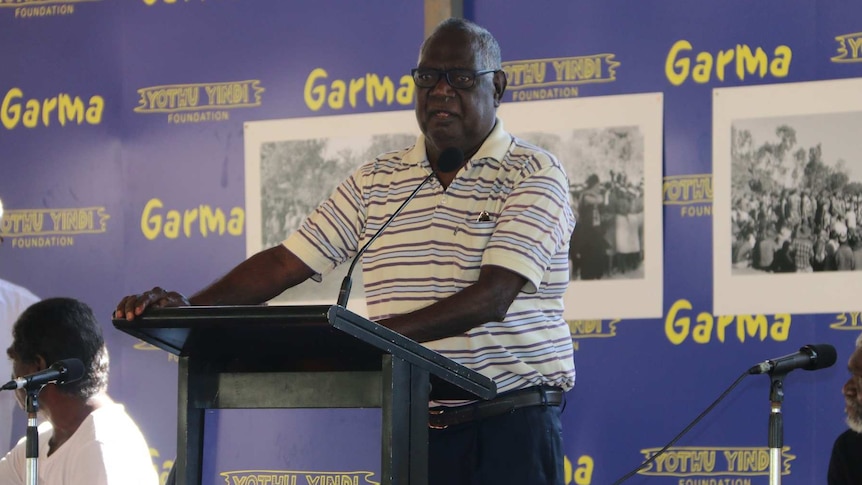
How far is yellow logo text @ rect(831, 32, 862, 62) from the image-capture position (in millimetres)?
3852

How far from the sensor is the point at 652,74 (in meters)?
4.04

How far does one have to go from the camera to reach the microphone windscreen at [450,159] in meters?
2.50

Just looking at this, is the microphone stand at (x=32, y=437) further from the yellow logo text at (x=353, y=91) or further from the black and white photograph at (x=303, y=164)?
the yellow logo text at (x=353, y=91)

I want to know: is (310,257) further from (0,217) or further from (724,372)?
(0,217)

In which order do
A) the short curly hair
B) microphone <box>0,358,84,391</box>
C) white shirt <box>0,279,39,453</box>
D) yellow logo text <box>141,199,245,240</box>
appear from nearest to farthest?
microphone <box>0,358,84,391</box>, the short curly hair, yellow logo text <box>141,199,245,240</box>, white shirt <box>0,279,39,453</box>

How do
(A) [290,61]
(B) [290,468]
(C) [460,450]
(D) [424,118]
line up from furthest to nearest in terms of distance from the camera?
(A) [290,61] → (D) [424,118] → (C) [460,450] → (B) [290,468]

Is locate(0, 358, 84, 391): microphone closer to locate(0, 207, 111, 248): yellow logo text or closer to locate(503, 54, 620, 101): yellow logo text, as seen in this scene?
locate(0, 207, 111, 248): yellow logo text

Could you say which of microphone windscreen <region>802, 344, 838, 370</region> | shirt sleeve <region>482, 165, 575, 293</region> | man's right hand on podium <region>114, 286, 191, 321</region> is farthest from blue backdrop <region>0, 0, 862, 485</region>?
man's right hand on podium <region>114, 286, 191, 321</region>

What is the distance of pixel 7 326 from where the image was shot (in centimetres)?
480

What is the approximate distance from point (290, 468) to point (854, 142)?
2.63 meters

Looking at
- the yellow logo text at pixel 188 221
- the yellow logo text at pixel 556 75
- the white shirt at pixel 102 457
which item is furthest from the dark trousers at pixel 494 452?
the yellow logo text at pixel 188 221

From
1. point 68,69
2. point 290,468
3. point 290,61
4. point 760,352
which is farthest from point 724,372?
point 68,69

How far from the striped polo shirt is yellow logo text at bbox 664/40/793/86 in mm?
1436

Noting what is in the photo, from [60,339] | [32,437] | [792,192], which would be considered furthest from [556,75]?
[32,437]
